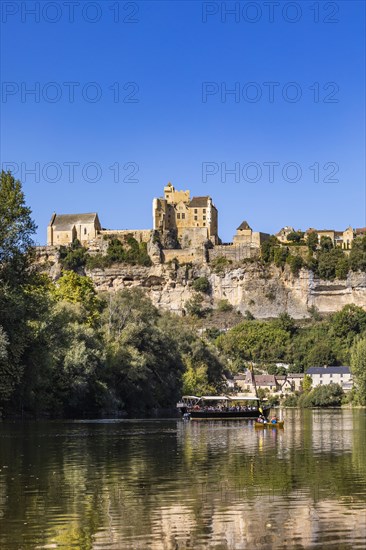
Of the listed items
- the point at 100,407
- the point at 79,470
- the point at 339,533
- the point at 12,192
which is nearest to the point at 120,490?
the point at 79,470

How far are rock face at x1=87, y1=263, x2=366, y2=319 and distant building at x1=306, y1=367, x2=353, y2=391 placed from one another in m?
18.9

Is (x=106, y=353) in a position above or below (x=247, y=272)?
below

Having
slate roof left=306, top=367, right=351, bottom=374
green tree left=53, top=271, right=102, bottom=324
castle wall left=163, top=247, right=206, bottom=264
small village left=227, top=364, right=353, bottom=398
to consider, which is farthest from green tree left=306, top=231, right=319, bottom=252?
green tree left=53, top=271, right=102, bottom=324

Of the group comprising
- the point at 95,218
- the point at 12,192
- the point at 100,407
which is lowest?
the point at 100,407

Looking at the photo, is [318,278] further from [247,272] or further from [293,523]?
[293,523]

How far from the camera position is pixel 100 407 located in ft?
223

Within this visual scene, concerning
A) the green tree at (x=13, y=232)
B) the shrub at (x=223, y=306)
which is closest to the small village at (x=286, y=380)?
the shrub at (x=223, y=306)

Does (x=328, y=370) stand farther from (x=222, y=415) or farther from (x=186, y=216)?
(x=222, y=415)

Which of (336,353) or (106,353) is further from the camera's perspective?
(336,353)

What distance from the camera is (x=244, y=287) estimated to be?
176 metres

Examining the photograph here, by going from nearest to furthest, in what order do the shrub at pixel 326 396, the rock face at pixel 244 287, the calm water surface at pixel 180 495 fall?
the calm water surface at pixel 180 495
the shrub at pixel 326 396
the rock face at pixel 244 287

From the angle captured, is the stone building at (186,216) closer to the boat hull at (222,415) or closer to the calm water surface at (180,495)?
the boat hull at (222,415)

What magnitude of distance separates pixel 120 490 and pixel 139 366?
49.1m

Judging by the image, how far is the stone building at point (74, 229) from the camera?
179250 mm
